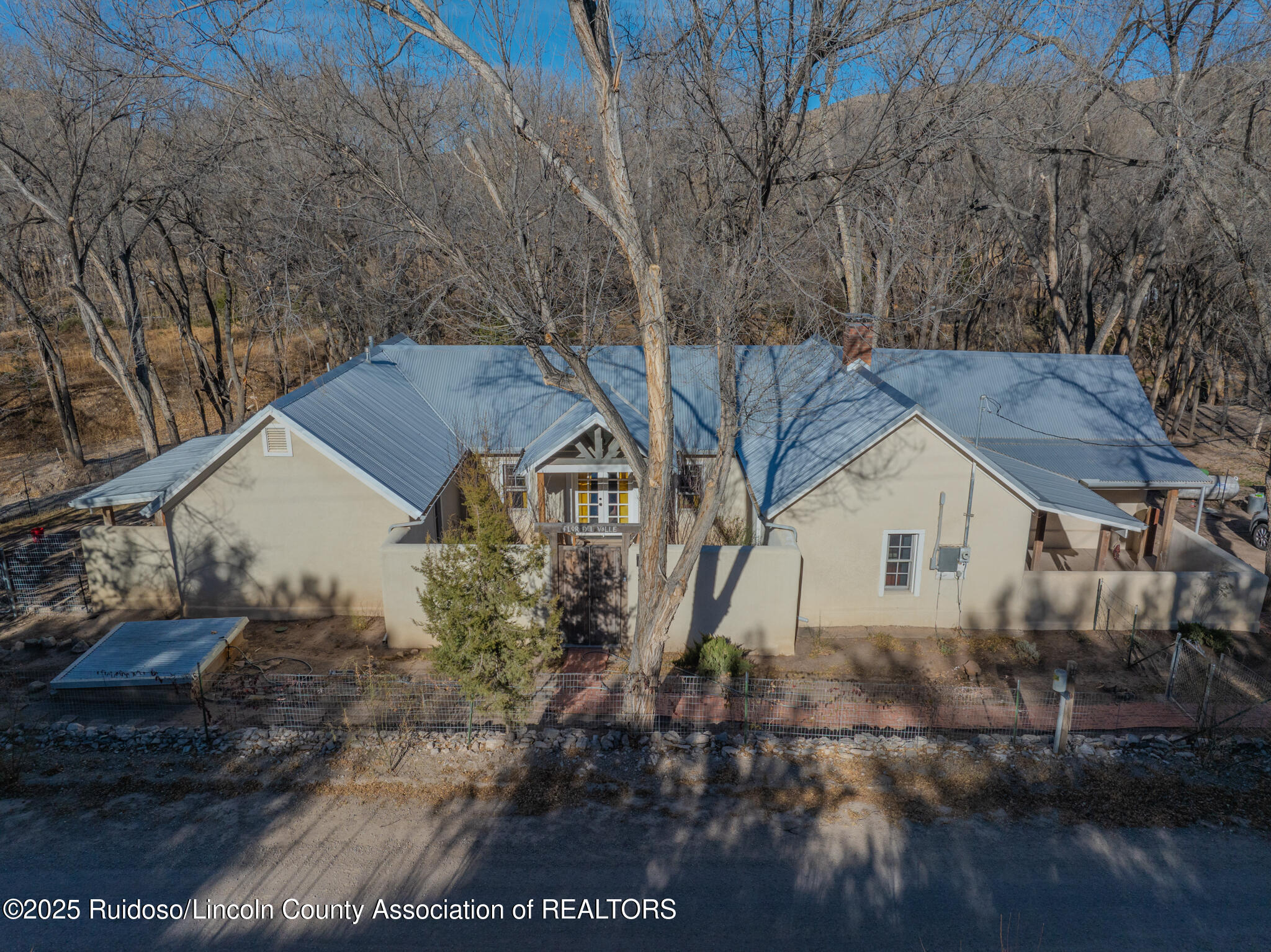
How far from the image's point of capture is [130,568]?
51.6ft

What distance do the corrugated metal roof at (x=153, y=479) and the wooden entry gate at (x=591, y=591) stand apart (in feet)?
22.8

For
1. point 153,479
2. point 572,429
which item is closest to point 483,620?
point 572,429

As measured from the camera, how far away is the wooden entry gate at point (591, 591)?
14.4 meters

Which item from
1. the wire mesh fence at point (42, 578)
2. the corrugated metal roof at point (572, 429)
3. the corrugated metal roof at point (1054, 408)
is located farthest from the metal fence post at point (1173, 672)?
the wire mesh fence at point (42, 578)

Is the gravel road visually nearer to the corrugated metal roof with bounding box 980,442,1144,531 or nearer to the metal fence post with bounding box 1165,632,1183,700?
the metal fence post with bounding box 1165,632,1183,700

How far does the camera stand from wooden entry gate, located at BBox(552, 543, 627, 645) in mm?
14391

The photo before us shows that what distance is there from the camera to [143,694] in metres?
11.9

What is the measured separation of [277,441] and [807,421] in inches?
428

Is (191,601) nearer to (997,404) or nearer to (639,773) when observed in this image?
(639,773)

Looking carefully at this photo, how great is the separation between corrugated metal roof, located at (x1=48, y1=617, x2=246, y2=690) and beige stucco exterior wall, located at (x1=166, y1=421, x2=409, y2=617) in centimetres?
165

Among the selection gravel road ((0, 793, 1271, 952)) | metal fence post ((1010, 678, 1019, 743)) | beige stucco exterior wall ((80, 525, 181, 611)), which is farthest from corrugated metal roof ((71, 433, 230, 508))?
metal fence post ((1010, 678, 1019, 743))

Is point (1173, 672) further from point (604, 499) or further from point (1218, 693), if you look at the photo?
point (604, 499)

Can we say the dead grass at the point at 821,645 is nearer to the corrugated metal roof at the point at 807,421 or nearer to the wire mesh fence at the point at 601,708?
the wire mesh fence at the point at 601,708

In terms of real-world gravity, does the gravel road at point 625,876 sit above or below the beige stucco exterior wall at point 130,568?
below
